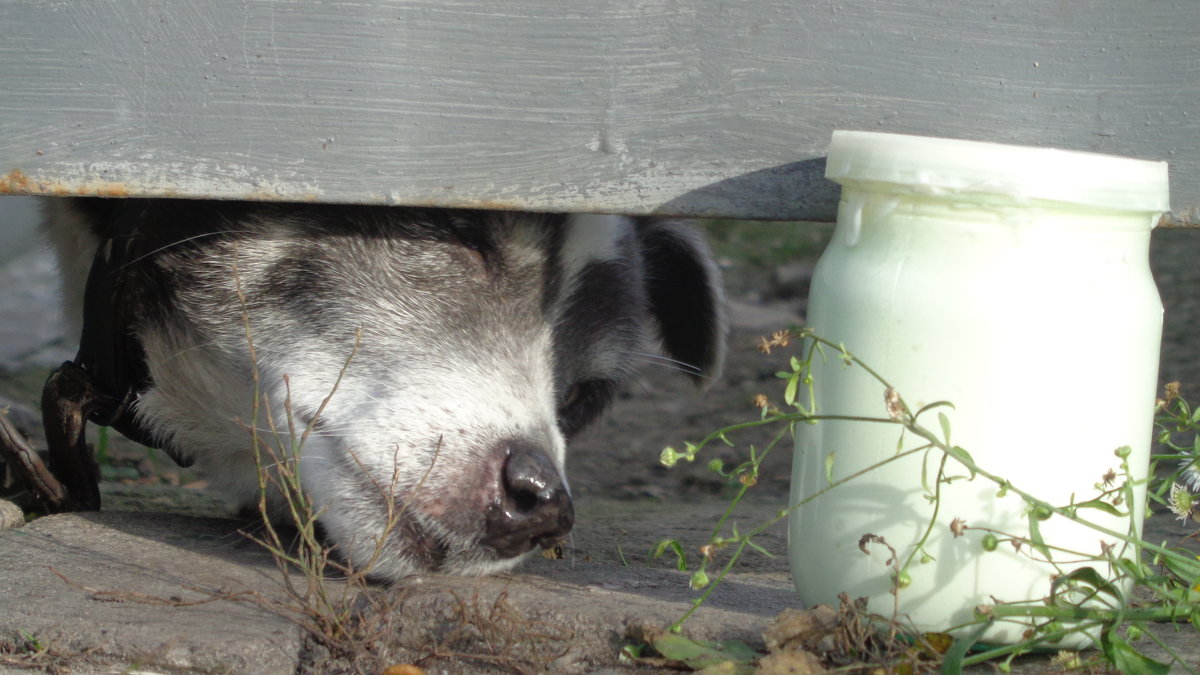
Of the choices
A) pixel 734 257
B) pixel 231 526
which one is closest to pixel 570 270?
pixel 231 526

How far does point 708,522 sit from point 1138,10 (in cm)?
165

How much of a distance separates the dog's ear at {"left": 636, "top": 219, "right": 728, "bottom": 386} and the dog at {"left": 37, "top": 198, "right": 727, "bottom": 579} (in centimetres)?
22

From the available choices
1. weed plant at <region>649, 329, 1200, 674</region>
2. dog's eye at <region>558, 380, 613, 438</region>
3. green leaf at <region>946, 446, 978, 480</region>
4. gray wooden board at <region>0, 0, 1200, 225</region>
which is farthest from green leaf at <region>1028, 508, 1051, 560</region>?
dog's eye at <region>558, 380, 613, 438</region>

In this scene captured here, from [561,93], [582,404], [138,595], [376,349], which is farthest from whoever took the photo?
[582,404]

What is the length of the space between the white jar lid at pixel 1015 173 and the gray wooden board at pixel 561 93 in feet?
1.50

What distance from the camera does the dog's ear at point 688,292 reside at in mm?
3146

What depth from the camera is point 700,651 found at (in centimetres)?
166

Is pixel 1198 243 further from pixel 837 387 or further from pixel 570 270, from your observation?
pixel 837 387

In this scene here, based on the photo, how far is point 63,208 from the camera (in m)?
2.90

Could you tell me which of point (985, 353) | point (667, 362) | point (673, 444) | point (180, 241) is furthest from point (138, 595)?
point (673, 444)

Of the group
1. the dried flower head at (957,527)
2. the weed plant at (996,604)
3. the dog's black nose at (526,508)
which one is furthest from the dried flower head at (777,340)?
the dog's black nose at (526,508)

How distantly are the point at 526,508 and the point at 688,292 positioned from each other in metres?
1.24

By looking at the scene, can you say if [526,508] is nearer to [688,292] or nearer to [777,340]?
[777,340]

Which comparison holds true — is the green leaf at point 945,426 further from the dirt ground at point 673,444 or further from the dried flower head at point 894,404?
the dirt ground at point 673,444
